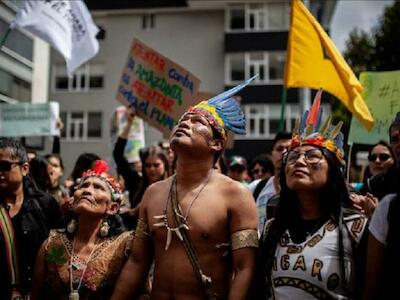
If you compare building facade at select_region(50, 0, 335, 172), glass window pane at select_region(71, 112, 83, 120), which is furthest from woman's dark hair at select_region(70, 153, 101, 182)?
glass window pane at select_region(71, 112, 83, 120)

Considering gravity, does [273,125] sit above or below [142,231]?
above

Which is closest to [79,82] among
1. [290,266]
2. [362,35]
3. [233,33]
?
[233,33]

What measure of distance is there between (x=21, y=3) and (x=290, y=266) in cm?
570

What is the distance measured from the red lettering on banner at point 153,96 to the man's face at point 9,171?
10.6 ft

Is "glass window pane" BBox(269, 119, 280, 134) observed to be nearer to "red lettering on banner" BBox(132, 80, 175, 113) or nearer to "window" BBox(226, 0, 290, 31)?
"window" BBox(226, 0, 290, 31)

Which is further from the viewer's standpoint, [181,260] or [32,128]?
[32,128]

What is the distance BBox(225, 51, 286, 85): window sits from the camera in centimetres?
2545

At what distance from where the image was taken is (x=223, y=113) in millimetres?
3375

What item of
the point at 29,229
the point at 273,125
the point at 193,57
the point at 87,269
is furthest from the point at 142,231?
the point at 193,57

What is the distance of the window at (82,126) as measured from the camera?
86.6 ft

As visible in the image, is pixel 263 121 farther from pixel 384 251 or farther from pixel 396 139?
pixel 384 251

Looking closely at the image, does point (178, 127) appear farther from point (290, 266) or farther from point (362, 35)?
point (362, 35)

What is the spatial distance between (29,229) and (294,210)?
6.11ft

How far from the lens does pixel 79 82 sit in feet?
88.4
